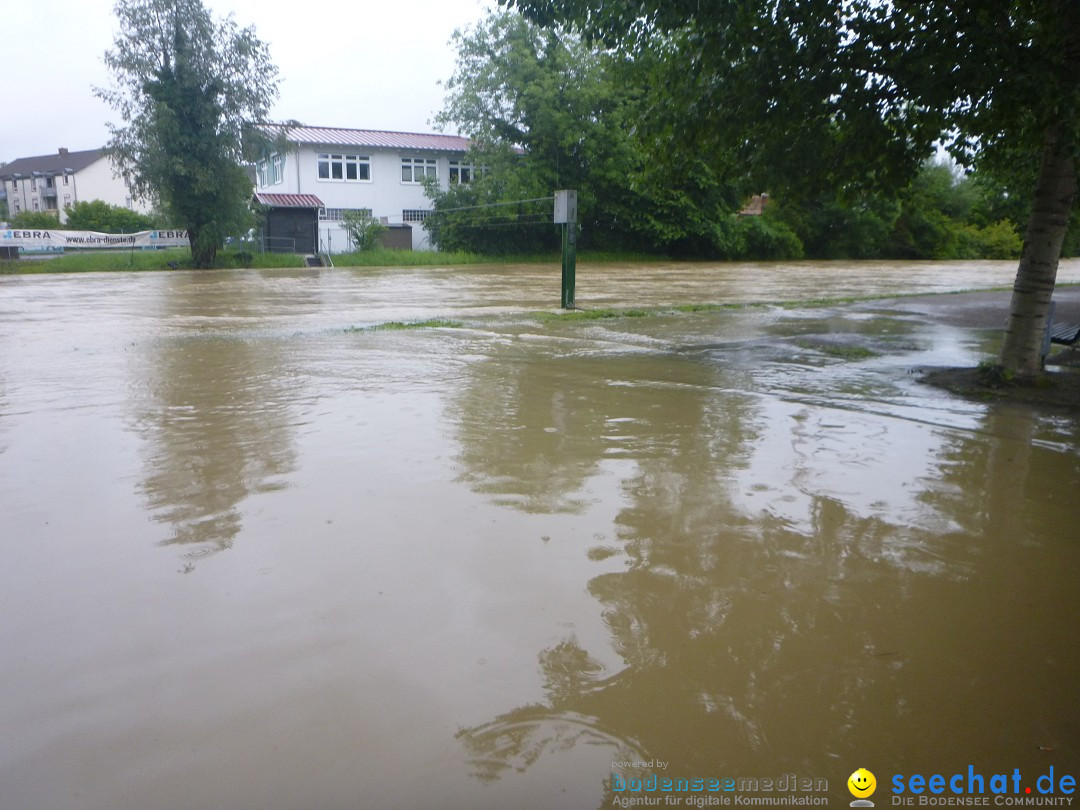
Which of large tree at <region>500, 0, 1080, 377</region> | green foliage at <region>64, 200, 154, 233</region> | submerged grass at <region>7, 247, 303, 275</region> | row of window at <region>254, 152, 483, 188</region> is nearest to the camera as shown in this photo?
large tree at <region>500, 0, 1080, 377</region>

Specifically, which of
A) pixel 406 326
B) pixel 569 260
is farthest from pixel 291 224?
pixel 406 326

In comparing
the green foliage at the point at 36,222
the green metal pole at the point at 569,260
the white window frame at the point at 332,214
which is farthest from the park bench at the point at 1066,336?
the green foliage at the point at 36,222

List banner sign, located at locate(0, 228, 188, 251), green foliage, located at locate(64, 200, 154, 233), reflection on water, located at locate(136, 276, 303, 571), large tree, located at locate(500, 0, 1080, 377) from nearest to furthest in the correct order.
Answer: reflection on water, located at locate(136, 276, 303, 571) < large tree, located at locate(500, 0, 1080, 377) < banner sign, located at locate(0, 228, 188, 251) < green foliage, located at locate(64, 200, 154, 233)

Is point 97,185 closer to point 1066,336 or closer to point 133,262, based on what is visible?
point 133,262

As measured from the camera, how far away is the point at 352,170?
52500mm

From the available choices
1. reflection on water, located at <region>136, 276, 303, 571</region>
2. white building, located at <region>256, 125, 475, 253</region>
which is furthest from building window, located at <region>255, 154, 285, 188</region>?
reflection on water, located at <region>136, 276, 303, 571</region>

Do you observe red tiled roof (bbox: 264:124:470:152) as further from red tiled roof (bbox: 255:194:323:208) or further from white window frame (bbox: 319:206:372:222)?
white window frame (bbox: 319:206:372:222)

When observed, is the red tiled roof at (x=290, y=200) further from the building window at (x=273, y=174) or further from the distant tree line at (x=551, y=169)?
the distant tree line at (x=551, y=169)

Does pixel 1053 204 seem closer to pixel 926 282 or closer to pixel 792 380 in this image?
pixel 792 380

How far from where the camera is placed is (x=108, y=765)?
2.91m

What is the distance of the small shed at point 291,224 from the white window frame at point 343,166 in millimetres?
2577

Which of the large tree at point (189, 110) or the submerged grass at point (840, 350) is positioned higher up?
the large tree at point (189, 110)

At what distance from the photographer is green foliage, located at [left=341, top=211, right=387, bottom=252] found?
4516 centimetres

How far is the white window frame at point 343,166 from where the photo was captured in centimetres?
5144
